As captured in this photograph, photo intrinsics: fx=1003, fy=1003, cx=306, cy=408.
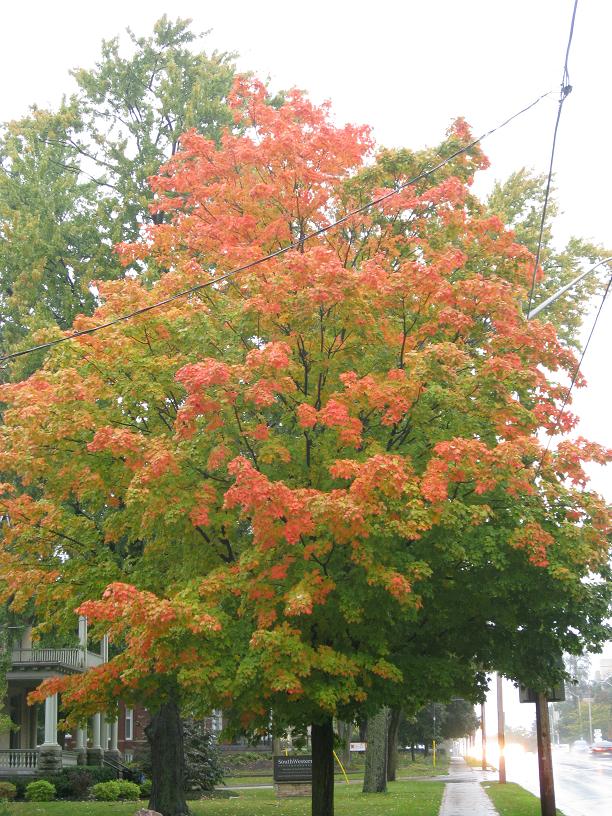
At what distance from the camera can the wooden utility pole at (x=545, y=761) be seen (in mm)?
18234

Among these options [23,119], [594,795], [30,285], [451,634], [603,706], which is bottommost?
[603,706]

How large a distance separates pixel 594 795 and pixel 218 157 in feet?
71.8

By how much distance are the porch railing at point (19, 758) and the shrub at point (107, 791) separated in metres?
3.69

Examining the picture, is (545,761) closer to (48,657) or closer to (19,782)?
(19,782)

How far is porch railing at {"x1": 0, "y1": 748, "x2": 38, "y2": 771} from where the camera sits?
3491 centimetres

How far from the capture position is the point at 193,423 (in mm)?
13312

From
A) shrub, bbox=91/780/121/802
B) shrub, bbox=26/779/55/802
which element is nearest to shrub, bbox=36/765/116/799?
shrub, bbox=91/780/121/802

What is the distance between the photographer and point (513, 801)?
2650 centimetres

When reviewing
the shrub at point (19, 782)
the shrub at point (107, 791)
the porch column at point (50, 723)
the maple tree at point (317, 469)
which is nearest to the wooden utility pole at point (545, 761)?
the maple tree at point (317, 469)

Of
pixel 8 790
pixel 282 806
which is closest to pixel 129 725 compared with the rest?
pixel 8 790

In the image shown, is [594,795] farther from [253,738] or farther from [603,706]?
[603,706]

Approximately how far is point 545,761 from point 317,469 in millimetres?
8535

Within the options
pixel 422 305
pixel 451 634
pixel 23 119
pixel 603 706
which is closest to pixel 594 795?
pixel 451 634

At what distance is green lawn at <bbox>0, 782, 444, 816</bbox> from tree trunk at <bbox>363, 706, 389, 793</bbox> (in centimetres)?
47
